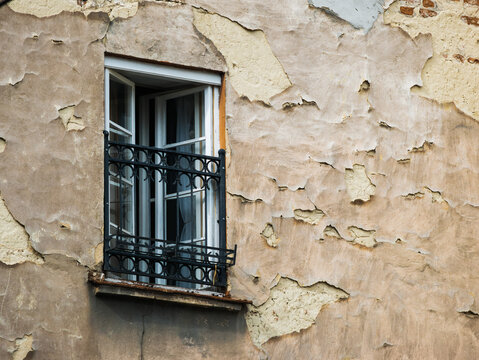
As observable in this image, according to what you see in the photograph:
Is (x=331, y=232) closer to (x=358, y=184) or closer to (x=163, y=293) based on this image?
(x=358, y=184)

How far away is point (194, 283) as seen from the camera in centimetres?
910

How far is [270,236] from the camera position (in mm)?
9328

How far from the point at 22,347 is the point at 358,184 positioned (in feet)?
9.18

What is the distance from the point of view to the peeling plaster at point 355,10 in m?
9.91

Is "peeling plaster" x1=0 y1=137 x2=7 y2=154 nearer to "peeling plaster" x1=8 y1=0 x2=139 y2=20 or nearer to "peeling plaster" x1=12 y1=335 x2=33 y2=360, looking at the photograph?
"peeling plaster" x1=8 y1=0 x2=139 y2=20

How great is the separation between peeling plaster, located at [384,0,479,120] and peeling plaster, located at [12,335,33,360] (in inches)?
141

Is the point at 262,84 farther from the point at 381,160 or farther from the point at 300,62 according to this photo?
the point at 381,160

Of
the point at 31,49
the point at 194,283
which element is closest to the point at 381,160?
the point at 194,283

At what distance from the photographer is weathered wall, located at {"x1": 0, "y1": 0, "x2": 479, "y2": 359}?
8695 millimetres

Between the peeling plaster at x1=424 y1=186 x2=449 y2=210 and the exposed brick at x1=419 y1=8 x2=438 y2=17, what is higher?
the exposed brick at x1=419 y1=8 x2=438 y2=17

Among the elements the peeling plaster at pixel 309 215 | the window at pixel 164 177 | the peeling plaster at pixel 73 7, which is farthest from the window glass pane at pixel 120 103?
the peeling plaster at pixel 309 215

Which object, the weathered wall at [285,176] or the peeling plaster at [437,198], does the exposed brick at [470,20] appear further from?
the peeling plaster at [437,198]

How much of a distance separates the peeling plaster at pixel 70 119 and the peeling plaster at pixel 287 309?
5.69ft

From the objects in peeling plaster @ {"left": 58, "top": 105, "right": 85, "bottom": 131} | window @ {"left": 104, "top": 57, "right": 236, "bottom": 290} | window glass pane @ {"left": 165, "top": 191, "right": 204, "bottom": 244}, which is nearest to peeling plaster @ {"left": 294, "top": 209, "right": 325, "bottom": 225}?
window @ {"left": 104, "top": 57, "right": 236, "bottom": 290}
